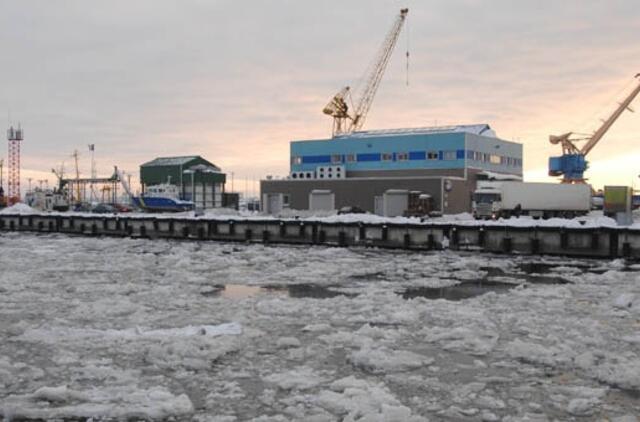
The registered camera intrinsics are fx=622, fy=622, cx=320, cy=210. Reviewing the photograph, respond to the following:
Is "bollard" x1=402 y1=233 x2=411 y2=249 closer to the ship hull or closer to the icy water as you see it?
the icy water

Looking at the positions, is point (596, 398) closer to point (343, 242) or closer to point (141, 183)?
point (343, 242)

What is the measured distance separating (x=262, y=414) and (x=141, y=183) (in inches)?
4602

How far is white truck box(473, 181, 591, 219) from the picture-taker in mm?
60906

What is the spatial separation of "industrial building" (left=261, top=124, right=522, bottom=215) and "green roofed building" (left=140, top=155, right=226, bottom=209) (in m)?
25.4

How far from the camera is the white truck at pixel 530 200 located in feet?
200

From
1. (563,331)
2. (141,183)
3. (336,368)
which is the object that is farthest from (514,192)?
(141,183)

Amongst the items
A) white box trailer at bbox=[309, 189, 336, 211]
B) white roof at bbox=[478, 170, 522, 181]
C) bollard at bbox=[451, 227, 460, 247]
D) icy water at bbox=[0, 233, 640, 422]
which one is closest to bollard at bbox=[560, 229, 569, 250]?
bollard at bbox=[451, 227, 460, 247]

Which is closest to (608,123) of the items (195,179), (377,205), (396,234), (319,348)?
(377,205)

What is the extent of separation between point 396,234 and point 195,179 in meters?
→ 78.6

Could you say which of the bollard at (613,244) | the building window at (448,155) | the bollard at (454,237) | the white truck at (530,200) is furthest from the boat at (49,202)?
the bollard at (613,244)

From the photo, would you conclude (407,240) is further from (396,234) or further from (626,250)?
(626,250)

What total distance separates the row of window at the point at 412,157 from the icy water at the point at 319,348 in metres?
56.8

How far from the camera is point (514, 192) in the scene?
61438 mm

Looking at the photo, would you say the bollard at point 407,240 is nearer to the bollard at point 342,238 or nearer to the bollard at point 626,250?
the bollard at point 342,238
